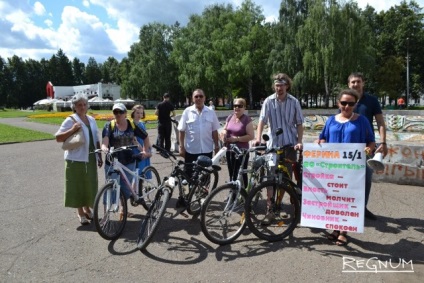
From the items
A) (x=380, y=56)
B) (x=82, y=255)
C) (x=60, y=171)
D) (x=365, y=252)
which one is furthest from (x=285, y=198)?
(x=380, y=56)

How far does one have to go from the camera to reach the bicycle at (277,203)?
4.46 metres

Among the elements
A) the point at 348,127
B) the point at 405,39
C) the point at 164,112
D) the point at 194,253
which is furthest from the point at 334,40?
the point at 194,253

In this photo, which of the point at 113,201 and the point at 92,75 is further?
the point at 92,75

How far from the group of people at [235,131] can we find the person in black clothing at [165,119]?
17.8 feet

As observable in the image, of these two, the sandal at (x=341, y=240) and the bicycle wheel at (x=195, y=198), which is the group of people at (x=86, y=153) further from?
the sandal at (x=341, y=240)

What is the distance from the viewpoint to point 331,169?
13.9 ft

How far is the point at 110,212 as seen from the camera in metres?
4.64

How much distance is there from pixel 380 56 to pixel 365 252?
Answer: 5181 cm

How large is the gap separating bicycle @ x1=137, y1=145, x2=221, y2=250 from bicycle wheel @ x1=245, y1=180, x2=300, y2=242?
0.75 m

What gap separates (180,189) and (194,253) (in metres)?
1.25

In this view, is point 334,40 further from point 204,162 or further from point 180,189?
point 204,162

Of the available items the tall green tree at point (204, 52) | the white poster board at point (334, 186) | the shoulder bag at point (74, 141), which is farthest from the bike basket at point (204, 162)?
the tall green tree at point (204, 52)

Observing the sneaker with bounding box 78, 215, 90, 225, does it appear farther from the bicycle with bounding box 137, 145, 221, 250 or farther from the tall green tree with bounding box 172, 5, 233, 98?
the tall green tree with bounding box 172, 5, 233, 98

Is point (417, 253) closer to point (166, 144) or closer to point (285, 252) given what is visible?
point (285, 252)
